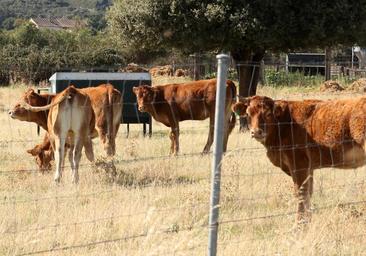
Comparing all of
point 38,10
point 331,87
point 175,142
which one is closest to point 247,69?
point 175,142

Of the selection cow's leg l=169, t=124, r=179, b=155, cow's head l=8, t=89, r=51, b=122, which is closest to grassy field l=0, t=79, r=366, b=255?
cow's head l=8, t=89, r=51, b=122

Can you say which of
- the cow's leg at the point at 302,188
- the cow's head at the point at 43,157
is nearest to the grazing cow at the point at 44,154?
the cow's head at the point at 43,157

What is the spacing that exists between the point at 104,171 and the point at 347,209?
3.73m

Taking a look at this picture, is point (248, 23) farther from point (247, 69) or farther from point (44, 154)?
point (44, 154)

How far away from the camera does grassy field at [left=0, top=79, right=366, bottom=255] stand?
5816mm

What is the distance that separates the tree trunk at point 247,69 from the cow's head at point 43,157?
726 centimetres

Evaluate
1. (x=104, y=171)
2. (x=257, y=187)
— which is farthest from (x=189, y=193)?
(x=104, y=171)

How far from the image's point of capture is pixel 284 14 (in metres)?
15.9

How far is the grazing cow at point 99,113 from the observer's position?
406 inches

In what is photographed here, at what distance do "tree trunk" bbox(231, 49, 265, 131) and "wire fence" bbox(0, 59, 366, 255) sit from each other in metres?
6.00

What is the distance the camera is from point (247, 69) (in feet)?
56.1

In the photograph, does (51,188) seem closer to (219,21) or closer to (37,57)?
(219,21)

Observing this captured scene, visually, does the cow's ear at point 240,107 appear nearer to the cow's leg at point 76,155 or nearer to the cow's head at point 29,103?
the cow's leg at point 76,155

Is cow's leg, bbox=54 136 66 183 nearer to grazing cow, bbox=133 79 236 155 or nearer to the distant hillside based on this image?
grazing cow, bbox=133 79 236 155
